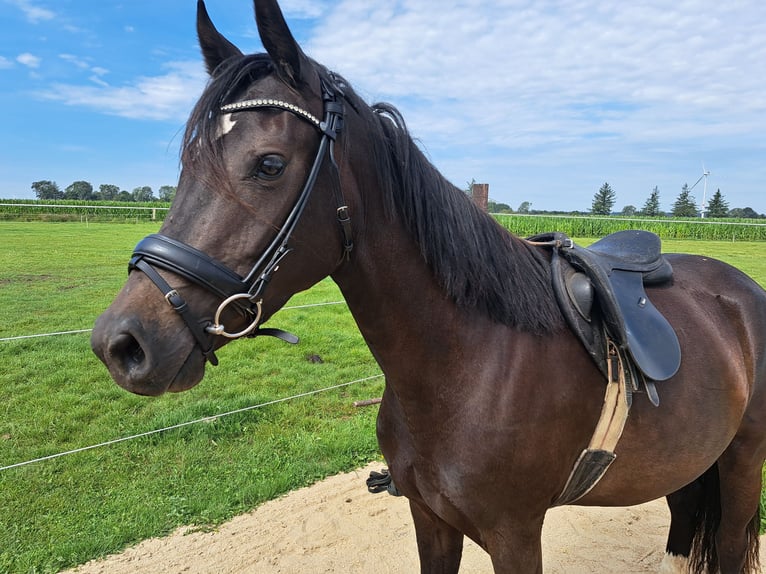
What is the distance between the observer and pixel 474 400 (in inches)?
62.1

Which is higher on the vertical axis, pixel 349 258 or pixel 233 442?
pixel 349 258

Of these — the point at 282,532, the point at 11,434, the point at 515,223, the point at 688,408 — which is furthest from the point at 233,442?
the point at 515,223

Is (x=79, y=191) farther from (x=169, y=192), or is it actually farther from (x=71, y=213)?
(x=169, y=192)

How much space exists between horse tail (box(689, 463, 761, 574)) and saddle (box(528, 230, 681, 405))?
1129 mm

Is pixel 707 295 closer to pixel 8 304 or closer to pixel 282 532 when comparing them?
pixel 282 532

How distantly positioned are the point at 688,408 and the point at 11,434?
Result: 18.0ft

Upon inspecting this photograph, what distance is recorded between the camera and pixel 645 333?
5.97 feet

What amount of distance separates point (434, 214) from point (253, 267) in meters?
0.60

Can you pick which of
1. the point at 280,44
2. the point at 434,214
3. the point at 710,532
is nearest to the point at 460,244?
the point at 434,214

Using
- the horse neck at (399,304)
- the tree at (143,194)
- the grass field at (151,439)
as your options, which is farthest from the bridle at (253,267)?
the tree at (143,194)

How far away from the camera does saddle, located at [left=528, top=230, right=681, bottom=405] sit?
5.57ft

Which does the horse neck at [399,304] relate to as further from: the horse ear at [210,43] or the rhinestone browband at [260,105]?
the horse ear at [210,43]

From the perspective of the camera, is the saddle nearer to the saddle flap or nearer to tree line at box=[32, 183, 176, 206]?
the saddle flap

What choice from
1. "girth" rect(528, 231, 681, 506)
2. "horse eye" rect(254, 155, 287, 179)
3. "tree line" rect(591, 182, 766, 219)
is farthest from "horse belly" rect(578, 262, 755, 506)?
"tree line" rect(591, 182, 766, 219)
